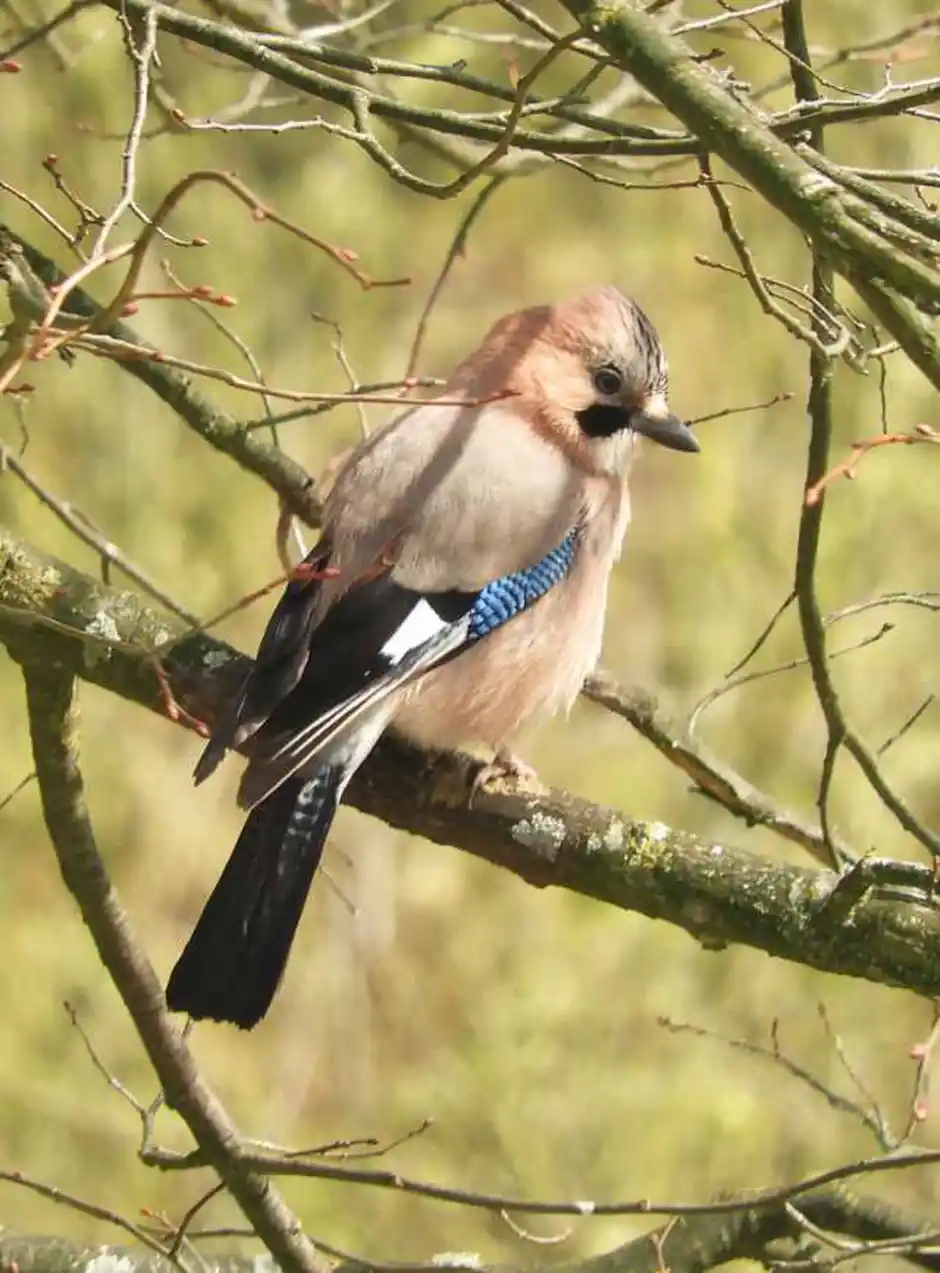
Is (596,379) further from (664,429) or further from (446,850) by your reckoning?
(446,850)

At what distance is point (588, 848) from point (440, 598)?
0.55 meters

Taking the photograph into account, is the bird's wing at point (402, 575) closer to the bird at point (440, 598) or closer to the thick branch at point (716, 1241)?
the bird at point (440, 598)

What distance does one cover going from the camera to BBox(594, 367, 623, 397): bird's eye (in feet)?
9.36

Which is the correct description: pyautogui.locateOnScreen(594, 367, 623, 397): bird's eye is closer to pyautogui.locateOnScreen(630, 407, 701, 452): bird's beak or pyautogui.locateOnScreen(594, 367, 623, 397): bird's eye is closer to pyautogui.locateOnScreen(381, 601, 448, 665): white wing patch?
pyautogui.locateOnScreen(630, 407, 701, 452): bird's beak

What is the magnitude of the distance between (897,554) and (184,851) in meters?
1.89

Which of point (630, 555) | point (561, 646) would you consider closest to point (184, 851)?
point (630, 555)

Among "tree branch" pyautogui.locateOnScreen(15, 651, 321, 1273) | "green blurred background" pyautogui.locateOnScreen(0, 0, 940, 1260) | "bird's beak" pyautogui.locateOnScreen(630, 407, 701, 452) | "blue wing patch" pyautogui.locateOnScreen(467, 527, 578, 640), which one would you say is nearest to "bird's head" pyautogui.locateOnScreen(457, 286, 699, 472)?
"bird's beak" pyautogui.locateOnScreen(630, 407, 701, 452)

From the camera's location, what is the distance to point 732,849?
2035mm

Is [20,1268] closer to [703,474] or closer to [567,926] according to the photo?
[567,926]

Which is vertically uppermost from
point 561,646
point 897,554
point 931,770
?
point 897,554

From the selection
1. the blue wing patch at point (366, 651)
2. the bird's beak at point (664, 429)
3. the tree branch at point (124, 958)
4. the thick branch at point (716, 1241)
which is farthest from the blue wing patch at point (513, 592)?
the thick branch at point (716, 1241)

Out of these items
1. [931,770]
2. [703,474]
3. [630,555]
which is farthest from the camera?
[630,555]

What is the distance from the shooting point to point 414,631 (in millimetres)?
2420

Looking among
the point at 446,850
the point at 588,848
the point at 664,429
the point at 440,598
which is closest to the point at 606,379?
the point at 664,429
